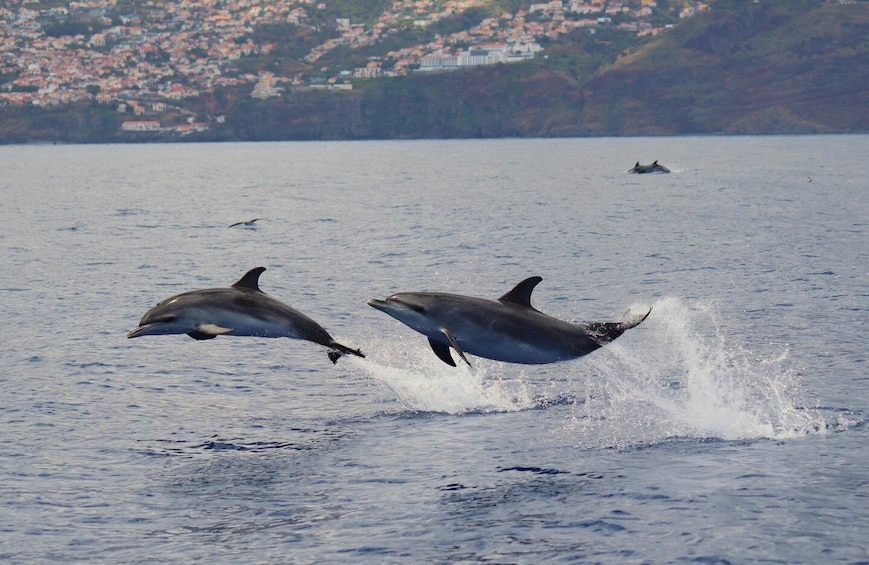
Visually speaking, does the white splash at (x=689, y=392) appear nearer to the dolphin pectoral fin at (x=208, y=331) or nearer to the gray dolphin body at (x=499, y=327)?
the gray dolphin body at (x=499, y=327)

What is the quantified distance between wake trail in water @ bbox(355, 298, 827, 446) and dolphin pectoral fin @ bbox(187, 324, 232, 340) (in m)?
5.45

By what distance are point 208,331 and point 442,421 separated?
5187 mm

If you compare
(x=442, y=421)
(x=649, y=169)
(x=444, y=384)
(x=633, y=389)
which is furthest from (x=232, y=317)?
(x=649, y=169)

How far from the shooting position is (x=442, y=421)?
71.1 feet

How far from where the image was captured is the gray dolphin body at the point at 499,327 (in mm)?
17891

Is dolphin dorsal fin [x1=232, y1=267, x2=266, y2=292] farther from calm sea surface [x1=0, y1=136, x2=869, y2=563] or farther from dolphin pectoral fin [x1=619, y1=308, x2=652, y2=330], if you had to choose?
dolphin pectoral fin [x1=619, y1=308, x2=652, y2=330]

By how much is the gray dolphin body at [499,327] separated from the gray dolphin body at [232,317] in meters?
1.64

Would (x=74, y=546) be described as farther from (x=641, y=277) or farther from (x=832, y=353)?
(x=641, y=277)

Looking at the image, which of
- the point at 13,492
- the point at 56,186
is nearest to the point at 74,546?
the point at 13,492

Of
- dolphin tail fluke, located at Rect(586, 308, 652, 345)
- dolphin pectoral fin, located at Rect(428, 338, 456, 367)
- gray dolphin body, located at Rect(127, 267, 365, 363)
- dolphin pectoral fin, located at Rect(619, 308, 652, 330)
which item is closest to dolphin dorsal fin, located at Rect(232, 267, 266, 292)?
gray dolphin body, located at Rect(127, 267, 365, 363)

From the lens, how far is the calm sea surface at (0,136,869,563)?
1568 cm

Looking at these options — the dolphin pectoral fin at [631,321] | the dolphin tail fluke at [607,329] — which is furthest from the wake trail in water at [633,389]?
the dolphin pectoral fin at [631,321]

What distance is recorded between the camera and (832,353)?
27.5 m

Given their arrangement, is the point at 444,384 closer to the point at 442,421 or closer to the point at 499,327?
the point at 442,421
